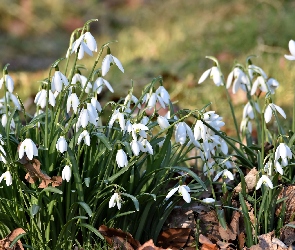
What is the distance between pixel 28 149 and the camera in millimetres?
2229

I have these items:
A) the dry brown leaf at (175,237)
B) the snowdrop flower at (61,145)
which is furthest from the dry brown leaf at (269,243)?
the snowdrop flower at (61,145)

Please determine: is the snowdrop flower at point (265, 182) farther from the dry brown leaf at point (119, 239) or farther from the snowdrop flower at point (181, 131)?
the dry brown leaf at point (119, 239)

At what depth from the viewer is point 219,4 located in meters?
8.82

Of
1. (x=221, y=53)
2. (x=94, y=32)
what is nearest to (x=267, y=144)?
(x=221, y=53)

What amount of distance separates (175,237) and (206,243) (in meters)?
0.16

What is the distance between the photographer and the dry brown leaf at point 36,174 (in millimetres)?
2324

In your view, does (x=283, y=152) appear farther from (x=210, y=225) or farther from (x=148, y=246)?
(x=148, y=246)

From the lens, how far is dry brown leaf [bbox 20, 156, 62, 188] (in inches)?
91.5

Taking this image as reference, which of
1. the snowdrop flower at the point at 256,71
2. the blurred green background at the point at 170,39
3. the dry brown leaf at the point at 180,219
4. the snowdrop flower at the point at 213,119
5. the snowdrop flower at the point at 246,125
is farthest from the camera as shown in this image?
the blurred green background at the point at 170,39

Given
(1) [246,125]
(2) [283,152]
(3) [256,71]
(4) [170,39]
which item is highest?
(4) [170,39]

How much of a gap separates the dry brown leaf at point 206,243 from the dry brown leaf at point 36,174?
645mm

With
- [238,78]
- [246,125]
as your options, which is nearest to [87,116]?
[238,78]

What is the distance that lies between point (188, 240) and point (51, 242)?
22.8 inches

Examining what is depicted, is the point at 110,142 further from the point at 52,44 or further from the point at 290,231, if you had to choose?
the point at 52,44
